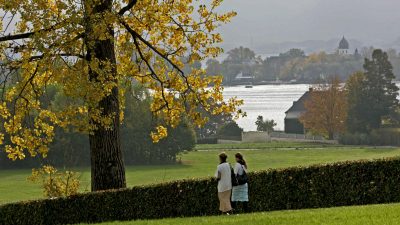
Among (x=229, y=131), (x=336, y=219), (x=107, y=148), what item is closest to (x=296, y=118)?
(x=229, y=131)

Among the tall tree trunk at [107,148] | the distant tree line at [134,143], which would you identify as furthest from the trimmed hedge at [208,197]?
the distant tree line at [134,143]

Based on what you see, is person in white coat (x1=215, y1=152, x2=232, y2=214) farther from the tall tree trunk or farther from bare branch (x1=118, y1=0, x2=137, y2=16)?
bare branch (x1=118, y1=0, x2=137, y2=16)

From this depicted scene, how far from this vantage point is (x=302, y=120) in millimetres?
129625

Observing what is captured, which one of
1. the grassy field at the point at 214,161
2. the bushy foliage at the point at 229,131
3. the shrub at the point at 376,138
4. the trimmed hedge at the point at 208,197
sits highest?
the bushy foliage at the point at 229,131

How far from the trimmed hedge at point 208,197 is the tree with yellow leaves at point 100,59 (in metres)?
1.29

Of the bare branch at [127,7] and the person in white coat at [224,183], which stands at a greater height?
the bare branch at [127,7]

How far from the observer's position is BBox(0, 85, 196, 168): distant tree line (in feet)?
311

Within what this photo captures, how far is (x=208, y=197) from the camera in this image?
20.6m

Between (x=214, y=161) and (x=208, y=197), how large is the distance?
8079 cm

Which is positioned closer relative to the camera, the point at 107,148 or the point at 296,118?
the point at 107,148

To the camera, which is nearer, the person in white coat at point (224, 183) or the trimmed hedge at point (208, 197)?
the person in white coat at point (224, 183)

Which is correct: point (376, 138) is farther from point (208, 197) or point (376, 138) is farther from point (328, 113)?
point (208, 197)

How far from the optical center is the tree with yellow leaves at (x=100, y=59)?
17.4m

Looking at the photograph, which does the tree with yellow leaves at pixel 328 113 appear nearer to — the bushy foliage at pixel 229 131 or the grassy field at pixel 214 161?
the grassy field at pixel 214 161
